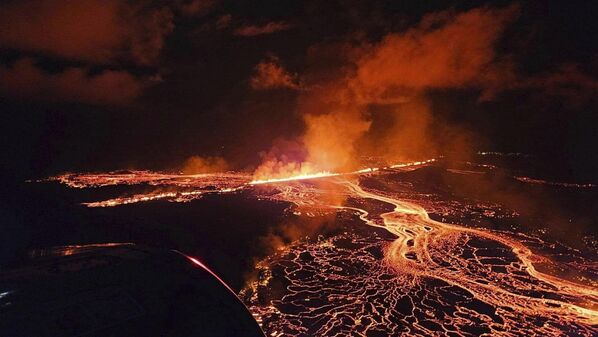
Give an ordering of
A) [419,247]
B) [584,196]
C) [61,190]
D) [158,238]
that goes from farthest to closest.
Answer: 1. [584,196]
2. [61,190]
3. [419,247]
4. [158,238]

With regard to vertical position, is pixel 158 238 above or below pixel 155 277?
below

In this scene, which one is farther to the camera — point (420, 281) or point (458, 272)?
point (458, 272)

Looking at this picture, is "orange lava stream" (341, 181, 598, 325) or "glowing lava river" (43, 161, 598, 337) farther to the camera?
"orange lava stream" (341, 181, 598, 325)

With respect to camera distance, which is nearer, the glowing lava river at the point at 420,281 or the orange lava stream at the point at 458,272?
the glowing lava river at the point at 420,281

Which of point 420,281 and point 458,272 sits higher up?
point 458,272

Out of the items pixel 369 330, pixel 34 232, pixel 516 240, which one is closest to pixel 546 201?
pixel 516 240

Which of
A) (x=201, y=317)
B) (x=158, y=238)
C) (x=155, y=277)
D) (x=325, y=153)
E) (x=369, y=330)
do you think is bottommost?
(x=369, y=330)

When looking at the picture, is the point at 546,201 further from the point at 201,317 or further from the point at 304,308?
the point at 201,317

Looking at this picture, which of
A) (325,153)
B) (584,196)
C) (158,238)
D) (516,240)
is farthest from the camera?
(325,153)
